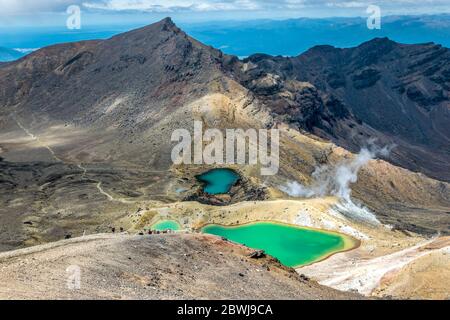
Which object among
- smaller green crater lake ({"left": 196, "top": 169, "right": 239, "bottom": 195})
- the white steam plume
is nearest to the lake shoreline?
the white steam plume

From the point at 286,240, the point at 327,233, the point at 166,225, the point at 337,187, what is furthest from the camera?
the point at 337,187

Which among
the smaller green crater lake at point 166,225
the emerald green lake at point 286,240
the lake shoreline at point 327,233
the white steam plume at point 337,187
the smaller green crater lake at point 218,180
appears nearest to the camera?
the lake shoreline at point 327,233

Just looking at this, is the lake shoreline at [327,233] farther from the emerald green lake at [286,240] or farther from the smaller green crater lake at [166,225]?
the smaller green crater lake at [166,225]

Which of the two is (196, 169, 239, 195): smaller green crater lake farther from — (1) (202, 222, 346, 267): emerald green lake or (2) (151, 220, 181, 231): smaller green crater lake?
(1) (202, 222, 346, 267): emerald green lake

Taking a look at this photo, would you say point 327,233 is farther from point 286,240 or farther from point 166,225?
point 166,225

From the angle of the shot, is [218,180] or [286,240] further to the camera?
[218,180]

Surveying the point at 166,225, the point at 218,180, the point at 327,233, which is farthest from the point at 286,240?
the point at 218,180

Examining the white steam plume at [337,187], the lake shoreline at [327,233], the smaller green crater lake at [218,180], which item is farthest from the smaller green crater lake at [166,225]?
the smaller green crater lake at [218,180]
